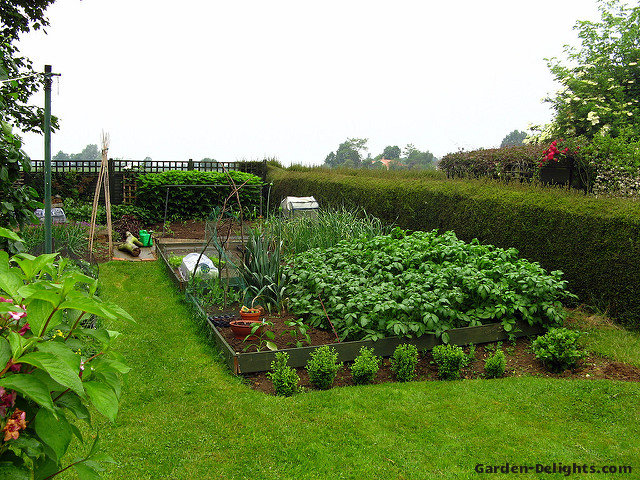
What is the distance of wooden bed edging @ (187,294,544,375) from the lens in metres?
4.48

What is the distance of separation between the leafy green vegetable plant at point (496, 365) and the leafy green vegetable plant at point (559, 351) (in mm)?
475

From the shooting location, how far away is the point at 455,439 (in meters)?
3.39

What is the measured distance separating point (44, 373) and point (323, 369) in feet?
10.5

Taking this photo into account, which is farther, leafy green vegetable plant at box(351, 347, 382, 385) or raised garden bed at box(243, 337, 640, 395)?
raised garden bed at box(243, 337, 640, 395)

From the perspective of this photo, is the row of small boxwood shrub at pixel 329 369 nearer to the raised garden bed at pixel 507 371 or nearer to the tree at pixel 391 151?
the raised garden bed at pixel 507 371

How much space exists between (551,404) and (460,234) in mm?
4101

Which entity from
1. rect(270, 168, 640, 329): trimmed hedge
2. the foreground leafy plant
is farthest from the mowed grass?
the foreground leafy plant

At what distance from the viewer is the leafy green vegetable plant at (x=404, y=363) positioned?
433cm

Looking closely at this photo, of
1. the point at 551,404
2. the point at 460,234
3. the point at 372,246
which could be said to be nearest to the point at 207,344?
the point at 372,246

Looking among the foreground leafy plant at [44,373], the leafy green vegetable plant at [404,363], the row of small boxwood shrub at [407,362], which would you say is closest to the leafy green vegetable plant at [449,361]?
the row of small boxwood shrub at [407,362]

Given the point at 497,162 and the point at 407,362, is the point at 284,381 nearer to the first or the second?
the point at 407,362

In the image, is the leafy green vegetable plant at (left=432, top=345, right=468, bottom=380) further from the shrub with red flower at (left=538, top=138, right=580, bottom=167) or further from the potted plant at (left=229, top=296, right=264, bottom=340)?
the shrub with red flower at (left=538, top=138, right=580, bottom=167)

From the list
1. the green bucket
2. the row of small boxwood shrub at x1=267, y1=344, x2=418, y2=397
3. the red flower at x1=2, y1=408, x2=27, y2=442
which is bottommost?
the row of small boxwood shrub at x1=267, y1=344, x2=418, y2=397

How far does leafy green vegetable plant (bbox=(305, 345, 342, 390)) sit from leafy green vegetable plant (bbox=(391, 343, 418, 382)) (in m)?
0.54
